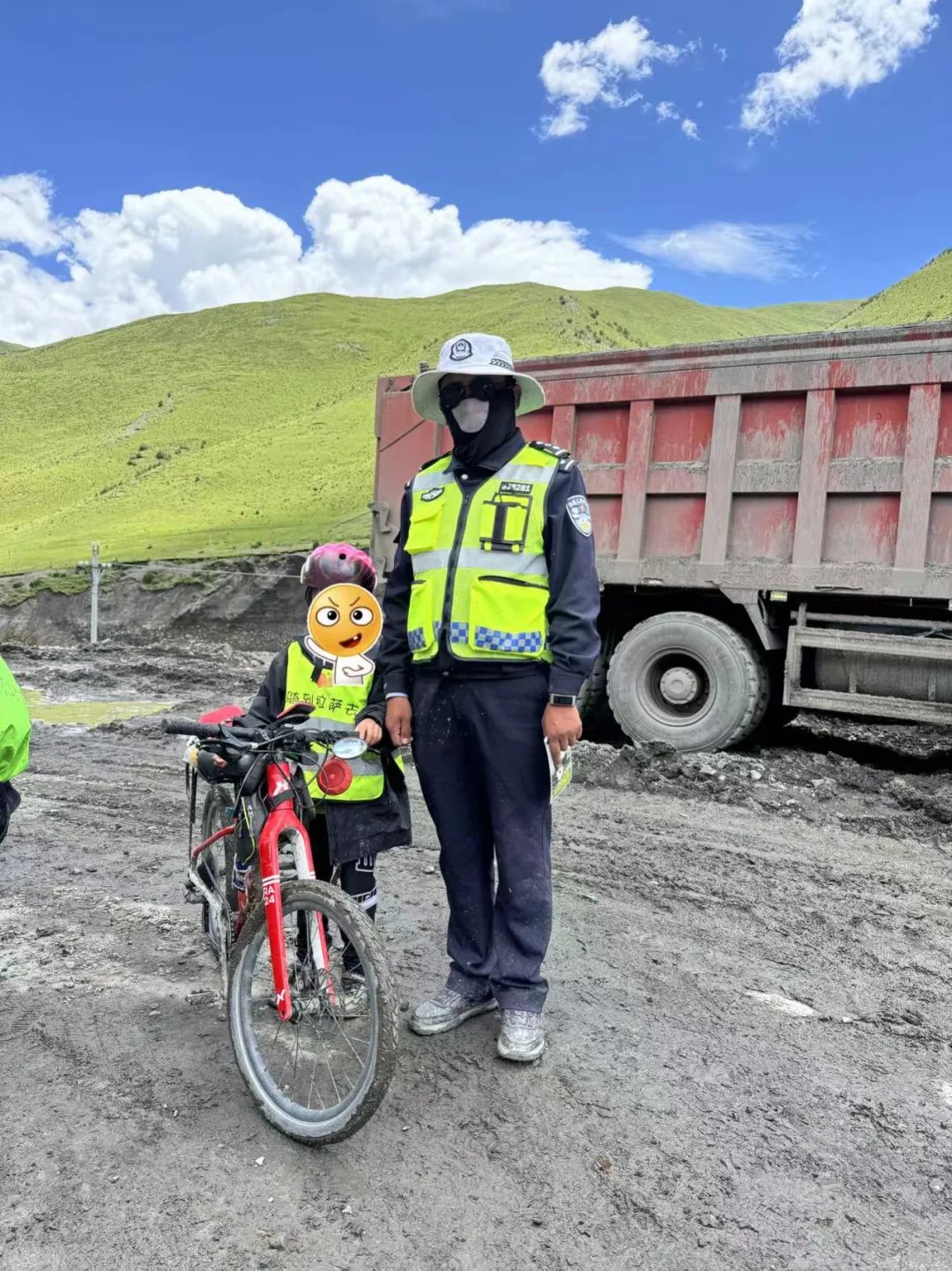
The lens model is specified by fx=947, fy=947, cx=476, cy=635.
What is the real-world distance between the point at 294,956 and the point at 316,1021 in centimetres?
17

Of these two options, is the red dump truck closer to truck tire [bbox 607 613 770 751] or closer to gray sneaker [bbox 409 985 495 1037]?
truck tire [bbox 607 613 770 751]

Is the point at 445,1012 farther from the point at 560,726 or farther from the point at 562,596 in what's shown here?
the point at 562,596

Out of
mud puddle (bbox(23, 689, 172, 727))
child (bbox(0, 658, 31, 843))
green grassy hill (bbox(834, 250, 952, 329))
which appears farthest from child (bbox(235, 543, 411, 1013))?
green grassy hill (bbox(834, 250, 952, 329))

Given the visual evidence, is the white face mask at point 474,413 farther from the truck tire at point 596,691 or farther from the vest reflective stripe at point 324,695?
the truck tire at point 596,691

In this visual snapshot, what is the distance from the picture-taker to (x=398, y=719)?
284 centimetres

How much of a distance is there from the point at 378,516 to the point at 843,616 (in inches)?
158

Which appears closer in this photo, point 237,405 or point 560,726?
point 560,726

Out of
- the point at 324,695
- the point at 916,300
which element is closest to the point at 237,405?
the point at 916,300

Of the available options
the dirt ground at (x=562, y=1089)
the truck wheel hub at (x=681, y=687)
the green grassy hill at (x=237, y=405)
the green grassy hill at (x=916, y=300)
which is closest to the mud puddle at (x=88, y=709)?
the dirt ground at (x=562, y=1089)

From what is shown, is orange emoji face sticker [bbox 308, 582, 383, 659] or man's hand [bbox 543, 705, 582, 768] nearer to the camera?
man's hand [bbox 543, 705, 582, 768]

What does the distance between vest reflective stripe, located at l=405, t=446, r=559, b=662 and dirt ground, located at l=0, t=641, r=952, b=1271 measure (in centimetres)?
122

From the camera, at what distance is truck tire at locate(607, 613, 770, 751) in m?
6.74

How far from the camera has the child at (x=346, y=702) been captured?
2.83 m

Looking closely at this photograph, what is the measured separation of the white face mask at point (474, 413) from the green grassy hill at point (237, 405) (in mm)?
16180
